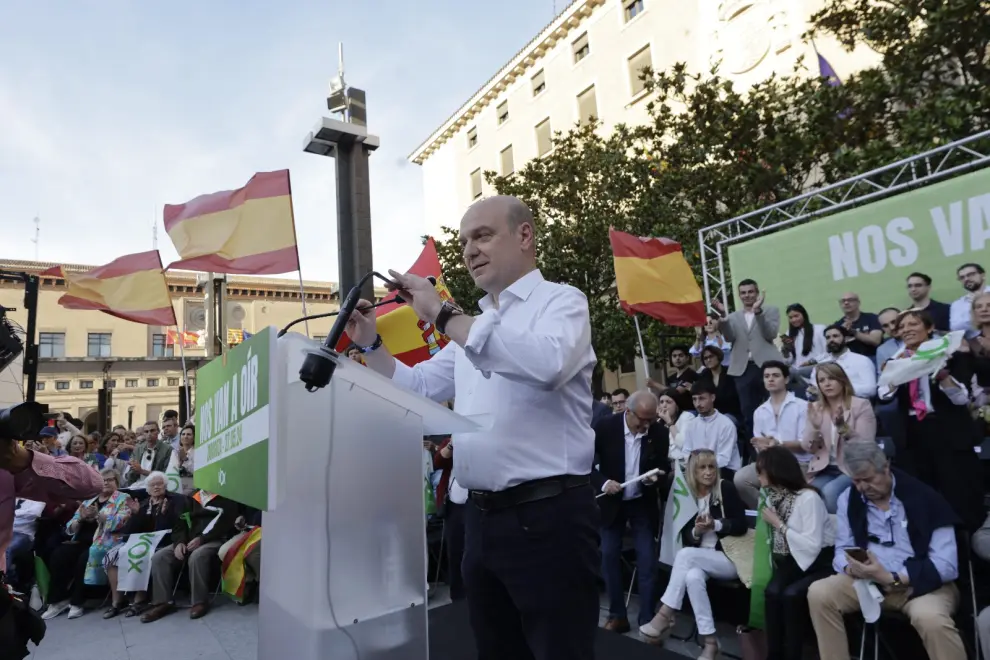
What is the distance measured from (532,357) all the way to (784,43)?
17946 mm

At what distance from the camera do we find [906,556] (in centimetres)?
354

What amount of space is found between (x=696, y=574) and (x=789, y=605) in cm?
69

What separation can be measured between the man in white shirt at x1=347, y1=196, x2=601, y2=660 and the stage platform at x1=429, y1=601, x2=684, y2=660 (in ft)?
5.23

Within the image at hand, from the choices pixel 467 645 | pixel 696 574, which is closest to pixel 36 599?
pixel 467 645

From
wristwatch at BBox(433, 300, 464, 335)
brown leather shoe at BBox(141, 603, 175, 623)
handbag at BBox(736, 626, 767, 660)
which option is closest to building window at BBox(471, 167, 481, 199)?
brown leather shoe at BBox(141, 603, 175, 623)

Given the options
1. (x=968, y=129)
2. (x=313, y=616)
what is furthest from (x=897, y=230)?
(x=313, y=616)

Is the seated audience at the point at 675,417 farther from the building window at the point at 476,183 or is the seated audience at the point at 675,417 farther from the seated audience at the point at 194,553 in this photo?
the building window at the point at 476,183

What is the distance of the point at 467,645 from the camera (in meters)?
3.30

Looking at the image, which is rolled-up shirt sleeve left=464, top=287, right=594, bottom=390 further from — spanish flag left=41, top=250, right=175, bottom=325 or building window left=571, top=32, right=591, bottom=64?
building window left=571, top=32, right=591, bottom=64

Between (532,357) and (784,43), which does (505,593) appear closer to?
(532,357)

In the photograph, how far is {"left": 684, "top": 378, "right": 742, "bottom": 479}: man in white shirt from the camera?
5730 millimetres

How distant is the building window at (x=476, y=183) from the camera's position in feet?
98.6

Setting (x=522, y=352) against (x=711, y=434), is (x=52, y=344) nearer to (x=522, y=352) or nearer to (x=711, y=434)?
(x=711, y=434)

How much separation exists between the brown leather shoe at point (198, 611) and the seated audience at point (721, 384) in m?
5.51
